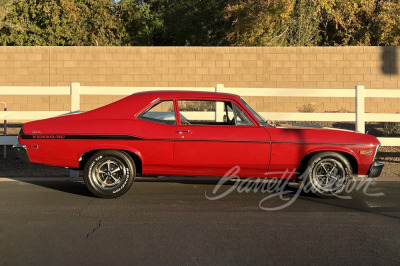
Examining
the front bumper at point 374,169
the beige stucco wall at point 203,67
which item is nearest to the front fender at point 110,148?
the front bumper at point 374,169

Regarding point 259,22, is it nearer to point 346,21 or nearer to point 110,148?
point 346,21

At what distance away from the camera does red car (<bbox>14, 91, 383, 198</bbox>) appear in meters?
7.89

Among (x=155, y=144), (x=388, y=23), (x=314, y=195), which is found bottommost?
(x=314, y=195)

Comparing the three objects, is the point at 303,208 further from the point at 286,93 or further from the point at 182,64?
the point at 182,64

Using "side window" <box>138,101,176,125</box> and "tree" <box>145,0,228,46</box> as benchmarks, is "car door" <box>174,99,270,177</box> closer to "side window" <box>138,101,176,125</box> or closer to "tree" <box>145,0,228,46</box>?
"side window" <box>138,101,176,125</box>

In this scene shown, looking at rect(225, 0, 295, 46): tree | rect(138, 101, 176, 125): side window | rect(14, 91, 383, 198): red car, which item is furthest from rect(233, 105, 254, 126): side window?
rect(225, 0, 295, 46): tree

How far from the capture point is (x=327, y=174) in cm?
812

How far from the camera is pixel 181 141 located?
7.89 m

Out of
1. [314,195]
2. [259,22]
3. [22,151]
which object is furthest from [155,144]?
[259,22]

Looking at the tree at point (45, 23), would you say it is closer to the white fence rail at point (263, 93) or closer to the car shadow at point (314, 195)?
the white fence rail at point (263, 93)

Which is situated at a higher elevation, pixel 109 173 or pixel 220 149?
pixel 220 149

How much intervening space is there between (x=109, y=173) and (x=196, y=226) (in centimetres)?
198

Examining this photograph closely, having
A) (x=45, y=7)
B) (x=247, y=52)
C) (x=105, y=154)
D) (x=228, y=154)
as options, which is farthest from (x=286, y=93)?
(x=45, y=7)

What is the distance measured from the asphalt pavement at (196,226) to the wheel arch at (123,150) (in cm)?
51
